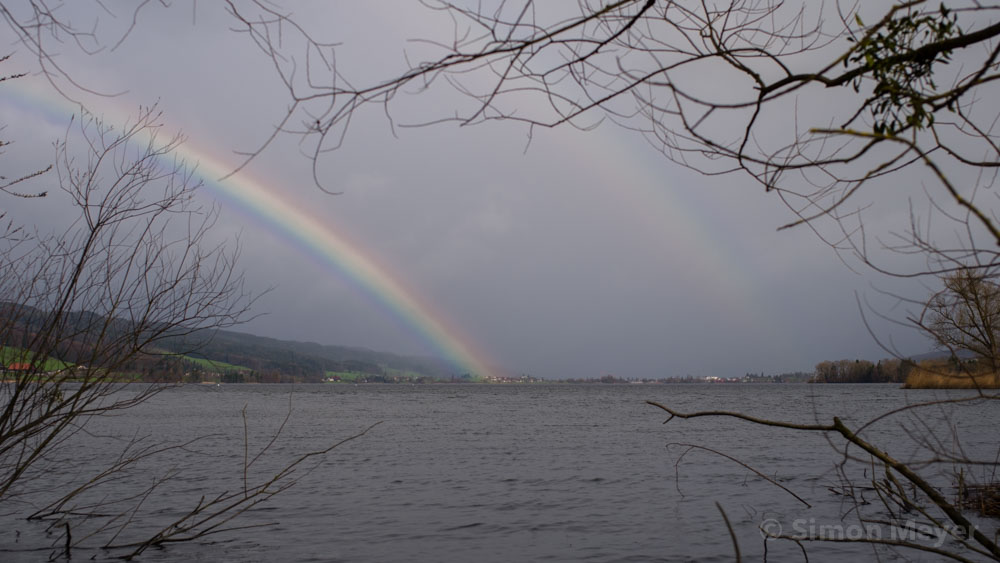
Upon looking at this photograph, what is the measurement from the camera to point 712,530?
31.5 feet

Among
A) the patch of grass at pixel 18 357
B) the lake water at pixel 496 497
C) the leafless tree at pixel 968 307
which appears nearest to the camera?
the leafless tree at pixel 968 307

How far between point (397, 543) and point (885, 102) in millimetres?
8452

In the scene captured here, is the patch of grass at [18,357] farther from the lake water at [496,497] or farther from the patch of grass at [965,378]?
the patch of grass at [965,378]

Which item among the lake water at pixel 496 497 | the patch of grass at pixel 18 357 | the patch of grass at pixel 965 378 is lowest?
the lake water at pixel 496 497

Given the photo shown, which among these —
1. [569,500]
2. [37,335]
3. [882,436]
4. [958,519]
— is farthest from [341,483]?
[882,436]

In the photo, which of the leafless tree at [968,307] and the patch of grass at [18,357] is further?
A: the patch of grass at [18,357]

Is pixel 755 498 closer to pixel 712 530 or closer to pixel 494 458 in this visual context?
pixel 712 530

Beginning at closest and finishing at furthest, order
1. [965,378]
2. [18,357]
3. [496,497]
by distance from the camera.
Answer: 1. [965,378]
2. [18,357]
3. [496,497]

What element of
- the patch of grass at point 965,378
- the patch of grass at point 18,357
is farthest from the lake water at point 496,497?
the patch of grass at point 18,357

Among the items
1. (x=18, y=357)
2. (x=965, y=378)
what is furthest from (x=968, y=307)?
(x=18, y=357)

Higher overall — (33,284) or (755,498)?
(33,284)

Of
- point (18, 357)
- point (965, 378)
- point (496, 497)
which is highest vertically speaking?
point (18, 357)

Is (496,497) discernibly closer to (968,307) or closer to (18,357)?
(18,357)

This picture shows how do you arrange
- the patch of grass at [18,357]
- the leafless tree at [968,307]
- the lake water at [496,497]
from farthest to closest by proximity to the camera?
the lake water at [496,497] → the patch of grass at [18,357] → the leafless tree at [968,307]
